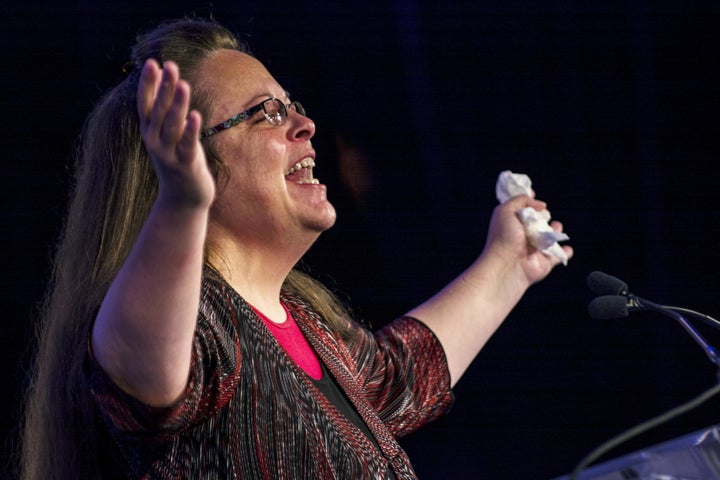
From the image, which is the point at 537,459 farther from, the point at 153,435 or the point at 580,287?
the point at 153,435

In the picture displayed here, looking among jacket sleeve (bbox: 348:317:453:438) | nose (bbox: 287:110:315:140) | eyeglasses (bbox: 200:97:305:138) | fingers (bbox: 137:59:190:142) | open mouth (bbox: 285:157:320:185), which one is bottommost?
jacket sleeve (bbox: 348:317:453:438)

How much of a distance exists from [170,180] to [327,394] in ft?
1.97

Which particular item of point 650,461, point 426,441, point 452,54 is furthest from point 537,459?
point 650,461

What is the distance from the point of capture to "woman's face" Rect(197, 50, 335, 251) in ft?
5.06

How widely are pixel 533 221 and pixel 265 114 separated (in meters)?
0.63

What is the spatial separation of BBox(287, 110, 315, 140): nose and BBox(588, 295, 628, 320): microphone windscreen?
0.58m

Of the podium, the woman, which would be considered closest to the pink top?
the woman

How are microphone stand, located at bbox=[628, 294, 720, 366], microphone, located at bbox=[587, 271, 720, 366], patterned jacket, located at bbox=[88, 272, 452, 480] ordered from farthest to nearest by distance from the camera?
microphone, located at bbox=[587, 271, 720, 366] < microphone stand, located at bbox=[628, 294, 720, 366] < patterned jacket, located at bbox=[88, 272, 452, 480]

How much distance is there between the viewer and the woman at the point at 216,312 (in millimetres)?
1030

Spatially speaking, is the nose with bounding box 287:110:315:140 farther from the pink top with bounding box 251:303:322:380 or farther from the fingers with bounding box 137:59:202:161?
the fingers with bounding box 137:59:202:161

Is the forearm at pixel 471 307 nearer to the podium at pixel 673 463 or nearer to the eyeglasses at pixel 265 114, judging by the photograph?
the eyeglasses at pixel 265 114

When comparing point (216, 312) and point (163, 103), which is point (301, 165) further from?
point (163, 103)

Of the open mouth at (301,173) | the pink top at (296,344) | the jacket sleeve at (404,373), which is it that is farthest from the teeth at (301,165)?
the jacket sleeve at (404,373)

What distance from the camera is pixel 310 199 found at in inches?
62.8
